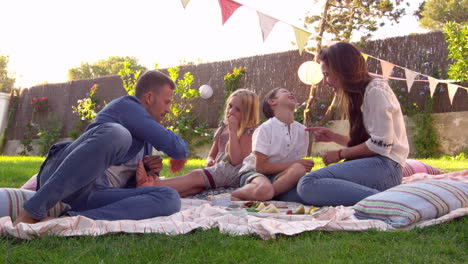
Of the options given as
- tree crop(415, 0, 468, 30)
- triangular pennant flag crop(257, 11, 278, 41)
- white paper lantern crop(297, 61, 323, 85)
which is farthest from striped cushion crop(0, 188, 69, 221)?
tree crop(415, 0, 468, 30)

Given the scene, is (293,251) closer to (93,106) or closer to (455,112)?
(455,112)

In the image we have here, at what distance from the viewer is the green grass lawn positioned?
1.67m

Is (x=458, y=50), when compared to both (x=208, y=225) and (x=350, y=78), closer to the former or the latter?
(x=350, y=78)

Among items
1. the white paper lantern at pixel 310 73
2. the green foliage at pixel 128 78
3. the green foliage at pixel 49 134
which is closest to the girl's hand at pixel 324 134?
the white paper lantern at pixel 310 73

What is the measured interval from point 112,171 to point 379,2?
866 cm

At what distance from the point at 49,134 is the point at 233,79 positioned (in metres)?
5.44

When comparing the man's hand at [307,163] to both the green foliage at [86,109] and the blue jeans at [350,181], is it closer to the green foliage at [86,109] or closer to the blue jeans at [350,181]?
the blue jeans at [350,181]

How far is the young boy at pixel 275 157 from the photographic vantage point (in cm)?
342

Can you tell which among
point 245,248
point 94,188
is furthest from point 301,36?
point 245,248

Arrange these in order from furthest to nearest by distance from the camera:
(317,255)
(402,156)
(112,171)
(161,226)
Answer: (402,156) → (112,171) → (161,226) → (317,255)

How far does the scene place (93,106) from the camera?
1126 cm

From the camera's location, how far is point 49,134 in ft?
38.2

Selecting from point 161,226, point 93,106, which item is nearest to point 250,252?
point 161,226

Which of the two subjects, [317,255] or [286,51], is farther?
[286,51]
